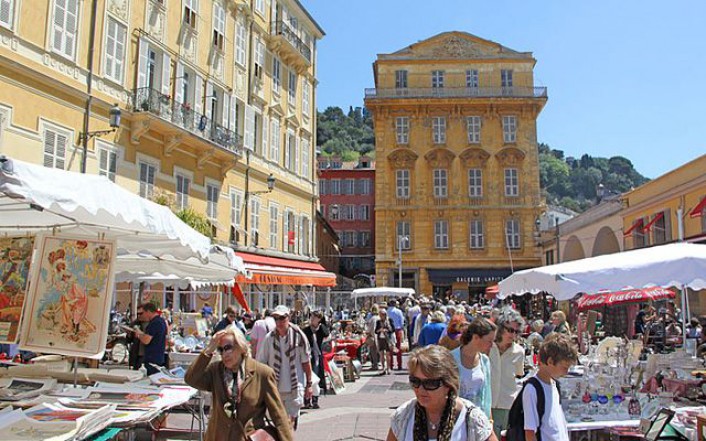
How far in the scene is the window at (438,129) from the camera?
137ft

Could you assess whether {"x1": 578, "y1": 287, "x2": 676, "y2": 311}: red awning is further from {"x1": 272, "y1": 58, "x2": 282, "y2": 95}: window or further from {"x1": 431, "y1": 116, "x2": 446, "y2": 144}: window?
{"x1": 431, "y1": 116, "x2": 446, "y2": 144}: window

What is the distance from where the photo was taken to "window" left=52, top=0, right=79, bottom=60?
1462 cm

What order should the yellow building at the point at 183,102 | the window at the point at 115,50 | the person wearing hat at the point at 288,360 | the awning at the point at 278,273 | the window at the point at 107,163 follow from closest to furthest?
the person wearing hat at the point at 288,360 → the yellow building at the point at 183,102 → the window at the point at 107,163 → the window at the point at 115,50 → the awning at the point at 278,273

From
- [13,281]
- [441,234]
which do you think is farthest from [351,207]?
[13,281]

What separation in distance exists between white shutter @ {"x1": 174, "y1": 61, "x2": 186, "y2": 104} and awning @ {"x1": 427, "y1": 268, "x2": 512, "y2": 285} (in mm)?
24729

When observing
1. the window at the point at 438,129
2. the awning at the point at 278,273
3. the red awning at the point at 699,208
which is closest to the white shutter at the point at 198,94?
the awning at the point at 278,273

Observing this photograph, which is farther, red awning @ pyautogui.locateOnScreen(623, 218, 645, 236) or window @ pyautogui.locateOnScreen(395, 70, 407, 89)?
window @ pyautogui.locateOnScreen(395, 70, 407, 89)

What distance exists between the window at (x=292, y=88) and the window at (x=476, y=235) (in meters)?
17.2

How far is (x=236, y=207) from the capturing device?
23344mm

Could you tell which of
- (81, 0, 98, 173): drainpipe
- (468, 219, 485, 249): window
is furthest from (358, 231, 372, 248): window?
(81, 0, 98, 173): drainpipe

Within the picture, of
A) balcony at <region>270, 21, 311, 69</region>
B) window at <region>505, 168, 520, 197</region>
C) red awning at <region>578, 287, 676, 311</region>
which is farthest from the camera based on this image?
window at <region>505, 168, 520, 197</region>

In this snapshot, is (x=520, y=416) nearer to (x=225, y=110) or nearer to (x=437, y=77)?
(x=225, y=110)

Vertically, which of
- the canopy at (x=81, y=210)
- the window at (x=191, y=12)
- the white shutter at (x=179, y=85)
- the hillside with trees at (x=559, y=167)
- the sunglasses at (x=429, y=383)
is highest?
the hillside with trees at (x=559, y=167)

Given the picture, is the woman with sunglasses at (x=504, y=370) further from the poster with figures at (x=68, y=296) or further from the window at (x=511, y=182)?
the window at (x=511, y=182)
